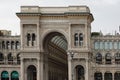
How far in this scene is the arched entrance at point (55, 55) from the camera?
143875 millimetres

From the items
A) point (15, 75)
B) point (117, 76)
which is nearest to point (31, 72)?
point (15, 75)

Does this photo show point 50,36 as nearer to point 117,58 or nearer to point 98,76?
point 98,76

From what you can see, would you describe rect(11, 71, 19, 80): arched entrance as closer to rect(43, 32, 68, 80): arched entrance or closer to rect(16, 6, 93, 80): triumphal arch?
rect(43, 32, 68, 80): arched entrance

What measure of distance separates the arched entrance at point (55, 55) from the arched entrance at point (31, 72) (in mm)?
6106

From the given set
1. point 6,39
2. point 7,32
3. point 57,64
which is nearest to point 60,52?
point 57,64

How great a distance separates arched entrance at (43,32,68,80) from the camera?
144 m

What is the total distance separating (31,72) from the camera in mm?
134000

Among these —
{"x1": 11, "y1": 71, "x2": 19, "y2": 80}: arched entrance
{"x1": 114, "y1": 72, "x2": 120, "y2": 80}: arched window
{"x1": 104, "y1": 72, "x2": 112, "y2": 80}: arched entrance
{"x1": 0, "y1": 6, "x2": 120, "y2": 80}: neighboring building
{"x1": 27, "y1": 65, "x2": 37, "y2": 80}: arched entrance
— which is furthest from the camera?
{"x1": 104, "y1": 72, "x2": 112, "y2": 80}: arched entrance

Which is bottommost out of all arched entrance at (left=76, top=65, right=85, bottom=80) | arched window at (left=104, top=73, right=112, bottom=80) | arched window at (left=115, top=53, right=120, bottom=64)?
arched window at (left=104, top=73, right=112, bottom=80)

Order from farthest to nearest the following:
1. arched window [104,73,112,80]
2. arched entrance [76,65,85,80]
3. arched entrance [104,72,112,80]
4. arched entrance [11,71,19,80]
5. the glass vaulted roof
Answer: the glass vaulted roof → arched window [104,73,112,80] → arched entrance [104,72,112,80] → arched entrance [11,71,19,80] → arched entrance [76,65,85,80]

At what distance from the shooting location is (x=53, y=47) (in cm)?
16275

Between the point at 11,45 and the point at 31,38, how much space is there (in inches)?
1135

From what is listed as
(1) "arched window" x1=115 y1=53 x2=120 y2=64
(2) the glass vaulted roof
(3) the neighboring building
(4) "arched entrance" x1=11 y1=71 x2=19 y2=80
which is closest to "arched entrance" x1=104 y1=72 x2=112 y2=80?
(1) "arched window" x1=115 y1=53 x2=120 y2=64

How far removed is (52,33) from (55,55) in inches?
1405
